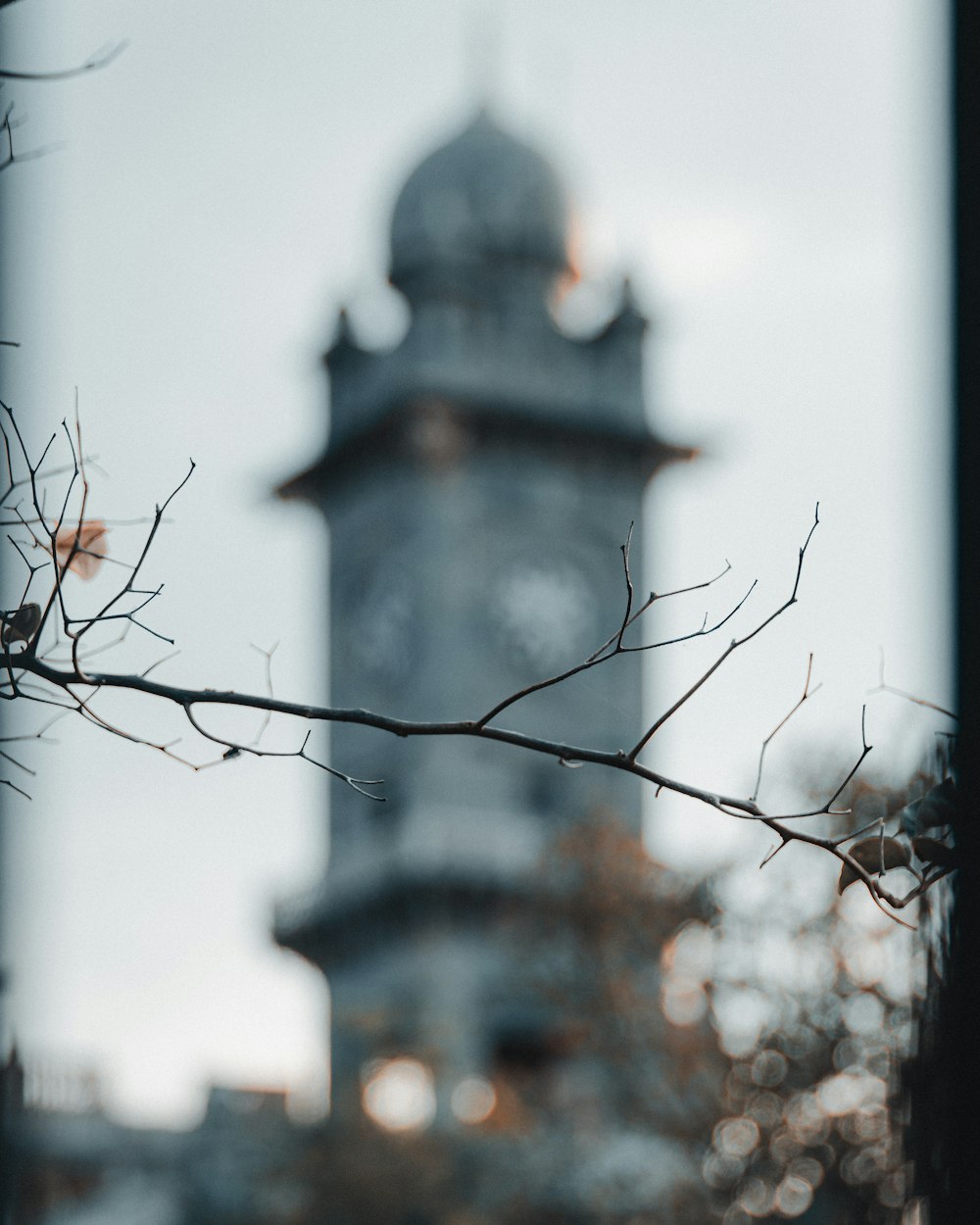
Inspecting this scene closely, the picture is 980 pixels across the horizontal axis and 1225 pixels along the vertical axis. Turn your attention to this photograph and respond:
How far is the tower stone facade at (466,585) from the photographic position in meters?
50.0

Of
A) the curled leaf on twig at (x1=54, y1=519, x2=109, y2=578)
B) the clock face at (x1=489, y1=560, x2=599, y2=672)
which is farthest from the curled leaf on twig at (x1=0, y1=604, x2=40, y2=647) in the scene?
the clock face at (x1=489, y1=560, x2=599, y2=672)

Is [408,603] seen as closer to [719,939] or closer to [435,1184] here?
[435,1184]

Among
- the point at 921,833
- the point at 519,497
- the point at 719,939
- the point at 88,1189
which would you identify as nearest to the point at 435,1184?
the point at 88,1189

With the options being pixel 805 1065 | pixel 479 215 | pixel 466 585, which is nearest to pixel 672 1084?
pixel 805 1065

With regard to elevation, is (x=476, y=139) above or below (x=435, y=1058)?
above

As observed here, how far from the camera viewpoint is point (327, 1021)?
171 feet

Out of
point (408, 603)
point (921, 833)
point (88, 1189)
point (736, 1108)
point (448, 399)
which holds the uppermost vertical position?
point (448, 399)

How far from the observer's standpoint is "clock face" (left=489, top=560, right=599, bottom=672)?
2064 inches

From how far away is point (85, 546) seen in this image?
400 centimetres

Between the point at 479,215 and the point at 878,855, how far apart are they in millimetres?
52798

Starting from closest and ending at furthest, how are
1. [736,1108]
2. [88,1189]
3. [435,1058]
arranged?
[736,1108] → [88,1189] → [435,1058]

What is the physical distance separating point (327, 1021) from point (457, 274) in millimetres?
16243

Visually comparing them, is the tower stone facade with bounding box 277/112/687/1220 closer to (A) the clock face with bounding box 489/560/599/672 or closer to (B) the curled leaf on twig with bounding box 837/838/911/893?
(A) the clock face with bounding box 489/560/599/672

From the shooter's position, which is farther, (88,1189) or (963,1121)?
(88,1189)
